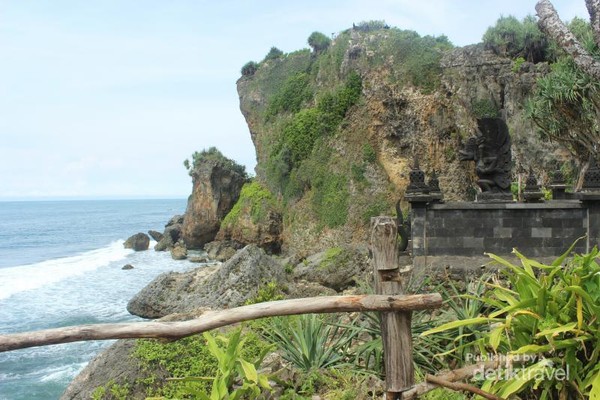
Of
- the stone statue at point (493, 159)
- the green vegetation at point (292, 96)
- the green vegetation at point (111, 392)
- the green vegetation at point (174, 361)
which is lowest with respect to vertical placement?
the green vegetation at point (111, 392)

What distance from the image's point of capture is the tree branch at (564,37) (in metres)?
5.33

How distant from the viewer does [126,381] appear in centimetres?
550

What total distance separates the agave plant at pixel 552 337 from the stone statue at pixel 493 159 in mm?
10051

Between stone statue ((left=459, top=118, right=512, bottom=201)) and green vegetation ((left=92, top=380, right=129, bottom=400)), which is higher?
stone statue ((left=459, top=118, right=512, bottom=201))

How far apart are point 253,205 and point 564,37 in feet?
110

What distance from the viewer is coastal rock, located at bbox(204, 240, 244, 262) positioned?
123ft

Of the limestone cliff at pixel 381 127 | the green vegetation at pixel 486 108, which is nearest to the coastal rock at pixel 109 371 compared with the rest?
the limestone cliff at pixel 381 127

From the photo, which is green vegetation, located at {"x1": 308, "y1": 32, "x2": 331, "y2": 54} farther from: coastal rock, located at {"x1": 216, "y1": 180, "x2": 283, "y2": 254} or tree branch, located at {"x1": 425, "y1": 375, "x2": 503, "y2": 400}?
tree branch, located at {"x1": 425, "y1": 375, "x2": 503, "y2": 400}

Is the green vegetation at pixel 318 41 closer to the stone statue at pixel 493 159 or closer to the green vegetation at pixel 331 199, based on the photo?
the green vegetation at pixel 331 199

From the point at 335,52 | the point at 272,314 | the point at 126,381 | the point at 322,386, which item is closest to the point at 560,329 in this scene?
the point at 272,314

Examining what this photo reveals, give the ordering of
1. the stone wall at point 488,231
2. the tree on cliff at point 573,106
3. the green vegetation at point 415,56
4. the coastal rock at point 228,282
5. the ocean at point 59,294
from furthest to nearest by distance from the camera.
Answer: the green vegetation at point 415,56
the tree on cliff at point 573,106
the ocean at point 59,294
the stone wall at point 488,231
the coastal rock at point 228,282

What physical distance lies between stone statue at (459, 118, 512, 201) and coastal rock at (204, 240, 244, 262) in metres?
25.2

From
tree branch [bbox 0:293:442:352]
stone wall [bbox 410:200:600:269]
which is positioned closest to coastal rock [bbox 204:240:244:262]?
stone wall [bbox 410:200:600:269]

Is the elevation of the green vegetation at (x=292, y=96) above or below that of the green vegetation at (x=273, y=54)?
below
